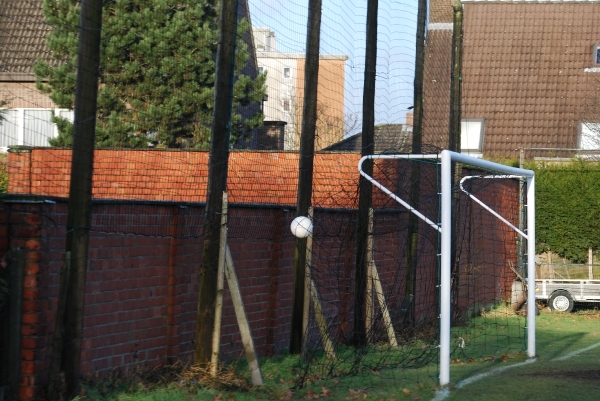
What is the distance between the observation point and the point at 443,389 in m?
9.73

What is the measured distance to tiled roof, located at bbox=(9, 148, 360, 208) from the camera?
1538cm

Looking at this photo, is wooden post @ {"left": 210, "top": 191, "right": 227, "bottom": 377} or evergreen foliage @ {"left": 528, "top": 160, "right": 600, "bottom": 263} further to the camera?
evergreen foliage @ {"left": 528, "top": 160, "right": 600, "bottom": 263}

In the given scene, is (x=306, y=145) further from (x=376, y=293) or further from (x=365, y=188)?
(x=376, y=293)

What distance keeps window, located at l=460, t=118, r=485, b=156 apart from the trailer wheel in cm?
1107

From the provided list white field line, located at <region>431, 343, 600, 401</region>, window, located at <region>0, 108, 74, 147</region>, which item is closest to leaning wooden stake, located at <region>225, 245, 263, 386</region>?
white field line, located at <region>431, 343, 600, 401</region>

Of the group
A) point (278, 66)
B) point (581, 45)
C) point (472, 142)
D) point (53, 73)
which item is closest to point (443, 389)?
point (278, 66)

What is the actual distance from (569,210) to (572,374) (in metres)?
14.2

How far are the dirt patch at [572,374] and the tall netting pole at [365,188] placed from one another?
2459mm

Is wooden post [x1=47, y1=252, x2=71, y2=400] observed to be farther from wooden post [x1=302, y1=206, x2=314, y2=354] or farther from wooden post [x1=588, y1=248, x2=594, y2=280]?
Result: wooden post [x1=588, y1=248, x2=594, y2=280]

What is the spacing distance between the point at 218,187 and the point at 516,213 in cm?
1512

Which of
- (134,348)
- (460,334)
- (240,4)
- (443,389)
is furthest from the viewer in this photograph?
(460,334)

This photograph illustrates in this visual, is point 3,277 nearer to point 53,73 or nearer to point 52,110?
point 52,110

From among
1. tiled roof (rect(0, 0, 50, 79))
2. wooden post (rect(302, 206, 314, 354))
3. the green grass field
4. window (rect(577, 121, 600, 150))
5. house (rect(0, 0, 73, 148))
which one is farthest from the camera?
window (rect(577, 121, 600, 150))

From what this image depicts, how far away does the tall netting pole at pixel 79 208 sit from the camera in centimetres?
755
